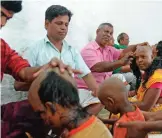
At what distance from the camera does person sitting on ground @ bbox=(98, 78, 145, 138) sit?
8.84ft

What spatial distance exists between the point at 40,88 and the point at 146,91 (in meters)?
1.79

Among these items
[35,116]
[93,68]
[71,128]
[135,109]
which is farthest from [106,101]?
[93,68]

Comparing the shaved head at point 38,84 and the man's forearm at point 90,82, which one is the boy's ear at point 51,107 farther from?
the man's forearm at point 90,82

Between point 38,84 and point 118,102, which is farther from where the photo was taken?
point 118,102

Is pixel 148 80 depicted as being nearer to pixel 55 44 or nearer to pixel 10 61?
pixel 55 44

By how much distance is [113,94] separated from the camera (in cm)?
271

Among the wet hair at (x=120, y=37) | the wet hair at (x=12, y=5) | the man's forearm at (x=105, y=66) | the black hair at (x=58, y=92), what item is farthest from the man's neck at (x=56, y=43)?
the wet hair at (x=120, y=37)

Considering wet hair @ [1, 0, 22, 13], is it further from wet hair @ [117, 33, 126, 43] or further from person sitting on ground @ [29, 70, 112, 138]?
wet hair @ [117, 33, 126, 43]

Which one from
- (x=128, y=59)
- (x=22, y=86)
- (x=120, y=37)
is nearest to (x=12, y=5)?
(x=22, y=86)

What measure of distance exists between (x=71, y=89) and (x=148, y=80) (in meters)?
1.78

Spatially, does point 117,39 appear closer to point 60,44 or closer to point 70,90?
point 60,44

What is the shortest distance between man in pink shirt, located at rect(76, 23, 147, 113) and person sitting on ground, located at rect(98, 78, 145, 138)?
882 millimetres

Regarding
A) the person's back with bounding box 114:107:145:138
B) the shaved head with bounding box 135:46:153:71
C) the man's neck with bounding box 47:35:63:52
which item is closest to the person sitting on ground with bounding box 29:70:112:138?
the person's back with bounding box 114:107:145:138

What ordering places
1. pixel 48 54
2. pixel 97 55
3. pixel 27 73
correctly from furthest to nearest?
1. pixel 97 55
2. pixel 48 54
3. pixel 27 73
